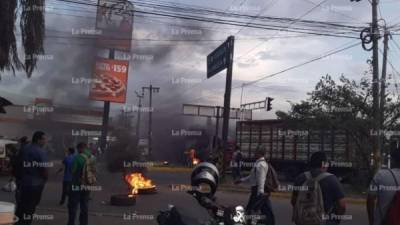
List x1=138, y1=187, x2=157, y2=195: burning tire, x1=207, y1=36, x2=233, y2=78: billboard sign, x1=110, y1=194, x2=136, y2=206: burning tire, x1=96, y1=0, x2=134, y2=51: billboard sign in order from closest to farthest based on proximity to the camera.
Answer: x1=110, y1=194, x2=136, y2=206: burning tire
x1=138, y1=187, x2=157, y2=195: burning tire
x1=207, y1=36, x2=233, y2=78: billboard sign
x1=96, y1=0, x2=134, y2=51: billboard sign

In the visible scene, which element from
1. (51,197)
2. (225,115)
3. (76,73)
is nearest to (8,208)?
(51,197)

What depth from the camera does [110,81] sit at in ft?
86.5

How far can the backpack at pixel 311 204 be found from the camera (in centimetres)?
616

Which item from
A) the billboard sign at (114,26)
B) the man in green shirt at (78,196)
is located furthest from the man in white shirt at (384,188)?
the billboard sign at (114,26)

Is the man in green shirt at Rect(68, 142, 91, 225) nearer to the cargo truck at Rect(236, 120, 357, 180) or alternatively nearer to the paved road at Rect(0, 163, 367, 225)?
the paved road at Rect(0, 163, 367, 225)

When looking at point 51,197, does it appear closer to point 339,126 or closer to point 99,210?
point 99,210

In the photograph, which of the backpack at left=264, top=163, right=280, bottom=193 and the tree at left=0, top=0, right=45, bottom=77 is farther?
the backpack at left=264, top=163, right=280, bottom=193

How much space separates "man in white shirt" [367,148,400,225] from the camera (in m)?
5.30

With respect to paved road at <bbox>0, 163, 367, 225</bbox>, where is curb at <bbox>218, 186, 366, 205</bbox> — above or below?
above

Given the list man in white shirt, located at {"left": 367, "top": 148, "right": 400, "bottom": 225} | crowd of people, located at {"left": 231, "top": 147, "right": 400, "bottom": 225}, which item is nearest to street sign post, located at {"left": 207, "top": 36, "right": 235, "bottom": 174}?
crowd of people, located at {"left": 231, "top": 147, "right": 400, "bottom": 225}

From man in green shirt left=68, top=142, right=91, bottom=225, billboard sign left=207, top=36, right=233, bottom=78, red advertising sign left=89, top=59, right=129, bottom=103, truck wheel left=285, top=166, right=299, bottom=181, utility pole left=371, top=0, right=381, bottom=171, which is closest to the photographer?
man in green shirt left=68, top=142, right=91, bottom=225

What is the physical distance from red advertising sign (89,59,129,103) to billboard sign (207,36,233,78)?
18.1 feet

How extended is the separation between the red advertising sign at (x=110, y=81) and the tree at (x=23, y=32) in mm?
14209

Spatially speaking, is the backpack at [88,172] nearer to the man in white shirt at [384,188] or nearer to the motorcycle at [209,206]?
the motorcycle at [209,206]
